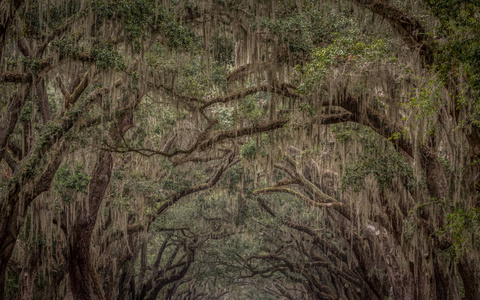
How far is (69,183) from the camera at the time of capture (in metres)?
9.34

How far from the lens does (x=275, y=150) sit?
10023 mm

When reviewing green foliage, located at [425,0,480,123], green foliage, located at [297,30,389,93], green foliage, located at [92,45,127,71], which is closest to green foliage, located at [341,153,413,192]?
green foliage, located at [297,30,389,93]

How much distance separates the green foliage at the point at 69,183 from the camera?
369 inches

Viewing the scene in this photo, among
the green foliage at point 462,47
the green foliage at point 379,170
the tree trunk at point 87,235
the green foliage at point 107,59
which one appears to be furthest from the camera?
the tree trunk at point 87,235

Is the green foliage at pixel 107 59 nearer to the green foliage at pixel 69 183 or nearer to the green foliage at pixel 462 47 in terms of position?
the green foliage at pixel 69 183

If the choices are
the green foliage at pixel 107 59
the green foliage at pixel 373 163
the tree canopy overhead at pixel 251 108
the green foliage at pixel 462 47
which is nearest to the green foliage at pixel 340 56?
the tree canopy overhead at pixel 251 108

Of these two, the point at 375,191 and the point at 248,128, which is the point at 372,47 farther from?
the point at 375,191

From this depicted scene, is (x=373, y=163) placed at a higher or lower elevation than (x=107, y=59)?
lower

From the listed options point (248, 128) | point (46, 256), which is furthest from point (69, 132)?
point (46, 256)

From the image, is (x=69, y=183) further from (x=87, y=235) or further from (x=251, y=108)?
(x=251, y=108)

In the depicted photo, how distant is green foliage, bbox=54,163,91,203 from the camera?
9375 millimetres

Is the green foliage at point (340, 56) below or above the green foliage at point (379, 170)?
above

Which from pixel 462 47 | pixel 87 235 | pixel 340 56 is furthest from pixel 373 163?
pixel 87 235

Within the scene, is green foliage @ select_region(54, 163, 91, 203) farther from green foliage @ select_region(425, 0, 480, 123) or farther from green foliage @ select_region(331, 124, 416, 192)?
green foliage @ select_region(425, 0, 480, 123)
